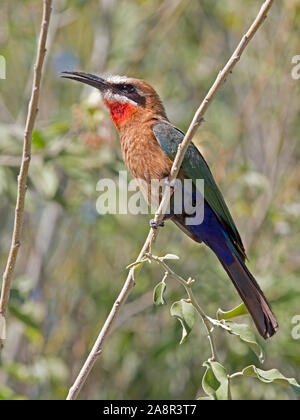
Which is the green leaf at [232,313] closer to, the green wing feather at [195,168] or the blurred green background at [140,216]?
the green wing feather at [195,168]

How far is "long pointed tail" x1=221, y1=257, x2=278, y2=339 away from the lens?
2.56 meters

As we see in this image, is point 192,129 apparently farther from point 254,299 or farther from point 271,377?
point 254,299

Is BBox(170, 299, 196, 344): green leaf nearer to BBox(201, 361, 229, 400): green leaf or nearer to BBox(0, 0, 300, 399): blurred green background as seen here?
BBox(201, 361, 229, 400): green leaf

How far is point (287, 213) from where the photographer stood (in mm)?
3801

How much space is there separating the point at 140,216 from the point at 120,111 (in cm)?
169

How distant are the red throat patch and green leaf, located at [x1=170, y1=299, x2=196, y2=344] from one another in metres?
1.68

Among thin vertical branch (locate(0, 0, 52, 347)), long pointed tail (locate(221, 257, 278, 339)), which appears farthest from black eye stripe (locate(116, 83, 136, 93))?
thin vertical branch (locate(0, 0, 52, 347))

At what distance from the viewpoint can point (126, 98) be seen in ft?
11.5

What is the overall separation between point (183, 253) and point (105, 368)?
0.91m

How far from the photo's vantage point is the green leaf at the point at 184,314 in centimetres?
184

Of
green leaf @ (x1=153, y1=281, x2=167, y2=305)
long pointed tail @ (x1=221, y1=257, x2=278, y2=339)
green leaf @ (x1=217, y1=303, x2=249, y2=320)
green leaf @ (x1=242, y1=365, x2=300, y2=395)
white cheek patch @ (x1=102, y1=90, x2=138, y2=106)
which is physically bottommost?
long pointed tail @ (x1=221, y1=257, x2=278, y2=339)

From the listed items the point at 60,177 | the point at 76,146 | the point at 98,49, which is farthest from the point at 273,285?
the point at 98,49

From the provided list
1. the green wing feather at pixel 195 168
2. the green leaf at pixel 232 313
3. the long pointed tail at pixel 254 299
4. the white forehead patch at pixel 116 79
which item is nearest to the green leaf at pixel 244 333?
the green leaf at pixel 232 313

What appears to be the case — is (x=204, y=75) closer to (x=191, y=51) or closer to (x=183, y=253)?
(x=191, y=51)
